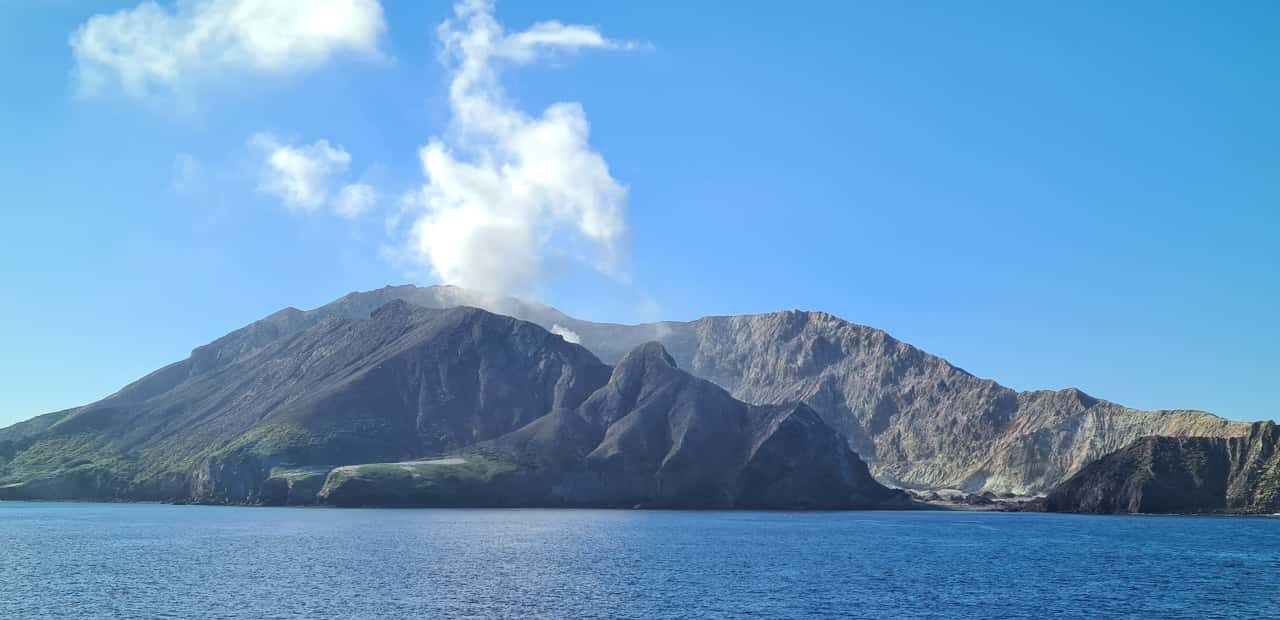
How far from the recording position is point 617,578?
125m

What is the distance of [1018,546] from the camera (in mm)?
181625

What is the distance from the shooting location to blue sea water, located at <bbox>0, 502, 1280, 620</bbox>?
329ft

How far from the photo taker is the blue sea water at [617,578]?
329ft

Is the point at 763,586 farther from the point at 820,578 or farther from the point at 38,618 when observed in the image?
the point at 38,618

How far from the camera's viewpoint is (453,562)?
141 metres

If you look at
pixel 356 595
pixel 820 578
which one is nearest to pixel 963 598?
pixel 820 578

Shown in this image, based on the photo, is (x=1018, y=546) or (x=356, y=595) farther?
(x=1018, y=546)

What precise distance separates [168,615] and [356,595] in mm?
19196

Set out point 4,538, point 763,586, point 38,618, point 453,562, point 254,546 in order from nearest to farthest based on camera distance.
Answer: point 38,618
point 763,586
point 453,562
point 254,546
point 4,538

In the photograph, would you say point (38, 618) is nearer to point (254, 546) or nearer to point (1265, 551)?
point (254, 546)

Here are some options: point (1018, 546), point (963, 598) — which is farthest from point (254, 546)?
point (1018, 546)

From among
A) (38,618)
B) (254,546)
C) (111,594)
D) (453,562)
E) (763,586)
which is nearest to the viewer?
(38,618)

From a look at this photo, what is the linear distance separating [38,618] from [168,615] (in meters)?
10.3

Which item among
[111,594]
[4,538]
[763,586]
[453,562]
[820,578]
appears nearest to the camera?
[111,594]
